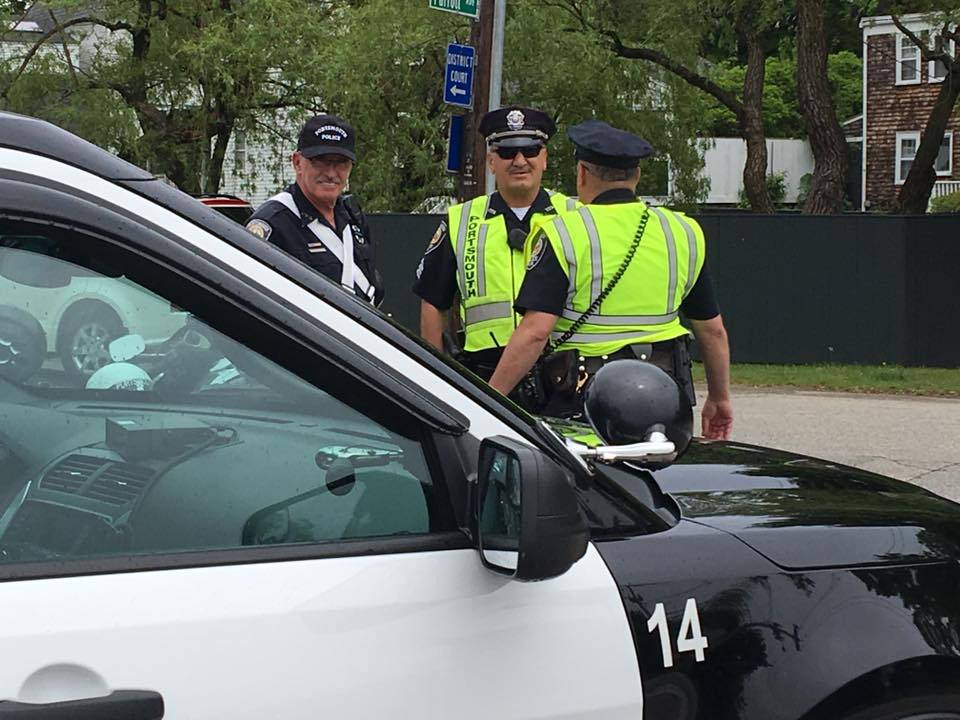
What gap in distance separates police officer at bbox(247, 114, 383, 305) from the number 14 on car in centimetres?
283

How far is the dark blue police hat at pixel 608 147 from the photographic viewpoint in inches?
158

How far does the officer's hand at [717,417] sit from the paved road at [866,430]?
395cm

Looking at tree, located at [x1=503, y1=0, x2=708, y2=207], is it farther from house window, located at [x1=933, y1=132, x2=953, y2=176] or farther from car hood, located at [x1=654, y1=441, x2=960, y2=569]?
house window, located at [x1=933, y1=132, x2=953, y2=176]

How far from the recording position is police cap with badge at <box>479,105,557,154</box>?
4.75 metres

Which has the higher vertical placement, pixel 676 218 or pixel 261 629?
pixel 676 218

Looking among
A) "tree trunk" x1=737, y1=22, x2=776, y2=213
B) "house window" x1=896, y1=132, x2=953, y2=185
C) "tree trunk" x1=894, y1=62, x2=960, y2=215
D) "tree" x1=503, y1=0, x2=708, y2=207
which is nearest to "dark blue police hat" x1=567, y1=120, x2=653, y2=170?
"tree" x1=503, y1=0, x2=708, y2=207

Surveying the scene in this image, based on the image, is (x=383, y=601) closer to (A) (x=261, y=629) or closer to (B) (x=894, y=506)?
(A) (x=261, y=629)

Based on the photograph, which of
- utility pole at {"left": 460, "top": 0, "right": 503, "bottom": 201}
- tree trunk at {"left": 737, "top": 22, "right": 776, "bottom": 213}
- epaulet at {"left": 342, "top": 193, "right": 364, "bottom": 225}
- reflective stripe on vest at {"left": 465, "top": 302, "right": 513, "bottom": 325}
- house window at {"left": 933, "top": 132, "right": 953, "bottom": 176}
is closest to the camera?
reflective stripe on vest at {"left": 465, "top": 302, "right": 513, "bottom": 325}

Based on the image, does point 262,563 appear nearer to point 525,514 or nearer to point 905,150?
point 525,514

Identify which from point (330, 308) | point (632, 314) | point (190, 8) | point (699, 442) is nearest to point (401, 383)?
point (330, 308)

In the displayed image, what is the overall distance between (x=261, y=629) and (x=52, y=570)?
291 mm

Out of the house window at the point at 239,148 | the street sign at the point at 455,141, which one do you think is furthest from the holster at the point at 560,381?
the house window at the point at 239,148

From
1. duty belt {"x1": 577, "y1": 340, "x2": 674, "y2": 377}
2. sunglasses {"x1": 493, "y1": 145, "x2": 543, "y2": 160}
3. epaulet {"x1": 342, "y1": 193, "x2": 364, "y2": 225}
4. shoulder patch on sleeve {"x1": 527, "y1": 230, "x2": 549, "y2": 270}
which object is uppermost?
sunglasses {"x1": 493, "y1": 145, "x2": 543, "y2": 160}

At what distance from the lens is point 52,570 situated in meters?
1.71
